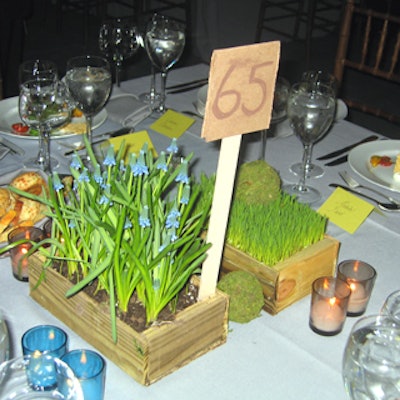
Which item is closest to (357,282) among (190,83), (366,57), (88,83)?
(88,83)

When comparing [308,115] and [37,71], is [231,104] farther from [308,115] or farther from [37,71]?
[37,71]

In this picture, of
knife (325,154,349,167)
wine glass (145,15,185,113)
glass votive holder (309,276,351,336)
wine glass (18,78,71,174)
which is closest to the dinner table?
glass votive holder (309,276,351,336)

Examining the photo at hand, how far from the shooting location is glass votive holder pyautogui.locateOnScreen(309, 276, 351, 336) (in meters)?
0.92

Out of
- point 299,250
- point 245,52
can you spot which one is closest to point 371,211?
point 299,250

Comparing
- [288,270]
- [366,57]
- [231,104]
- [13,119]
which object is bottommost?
[366,57]

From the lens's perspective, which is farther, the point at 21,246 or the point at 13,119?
the point at 13,119

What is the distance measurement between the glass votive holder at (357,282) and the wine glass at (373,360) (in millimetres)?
198

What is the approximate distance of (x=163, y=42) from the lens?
1.65 meters

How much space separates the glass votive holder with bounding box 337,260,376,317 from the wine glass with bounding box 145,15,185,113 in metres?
0.80

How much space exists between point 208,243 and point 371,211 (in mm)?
509

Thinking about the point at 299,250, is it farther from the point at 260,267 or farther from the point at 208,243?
the point at 208,243

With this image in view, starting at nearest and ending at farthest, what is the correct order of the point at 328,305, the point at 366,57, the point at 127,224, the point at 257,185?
1. the point at 127,224
2. the point at 328,305
3. the point at 257,185
4. the point at 366,57

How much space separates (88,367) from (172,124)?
0.89m

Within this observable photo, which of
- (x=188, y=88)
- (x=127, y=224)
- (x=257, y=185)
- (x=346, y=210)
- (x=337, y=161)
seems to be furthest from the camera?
(x=188, y=88)
